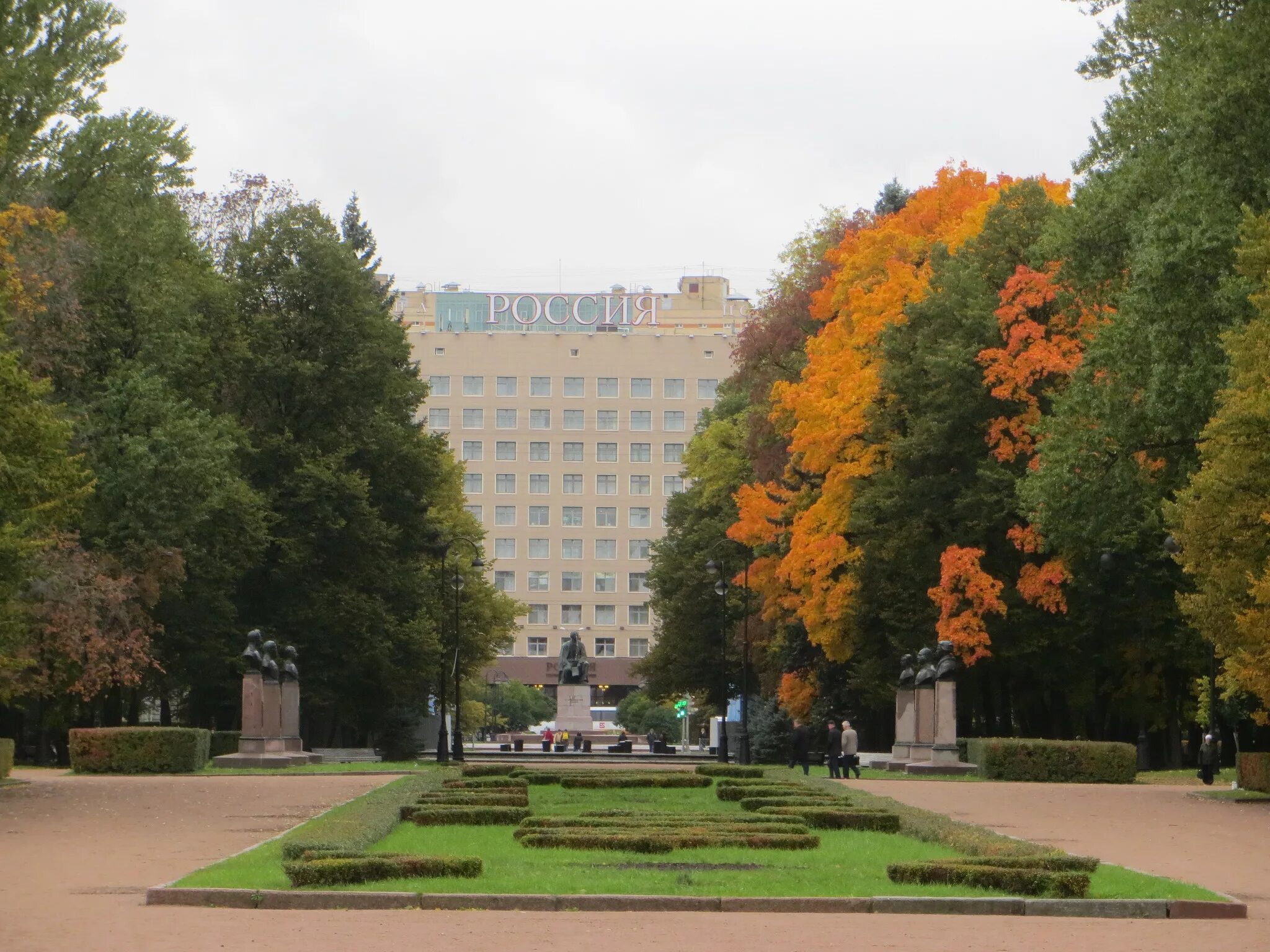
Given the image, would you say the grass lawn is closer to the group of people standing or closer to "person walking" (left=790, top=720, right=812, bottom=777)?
the group of people standing

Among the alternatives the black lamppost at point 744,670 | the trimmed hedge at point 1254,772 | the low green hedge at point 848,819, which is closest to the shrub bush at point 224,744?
the black lamppost at point 744,670

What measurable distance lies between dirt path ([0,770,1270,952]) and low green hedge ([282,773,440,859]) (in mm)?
731

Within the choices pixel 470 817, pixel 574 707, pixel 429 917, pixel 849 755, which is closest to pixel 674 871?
pixel 429 917

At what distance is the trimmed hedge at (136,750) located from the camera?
127 feet

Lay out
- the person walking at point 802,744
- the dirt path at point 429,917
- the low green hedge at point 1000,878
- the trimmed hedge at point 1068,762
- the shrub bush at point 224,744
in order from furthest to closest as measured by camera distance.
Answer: the shrub bush at point 224,744 → the person walking at point 802,744 → the trimmed hedge at point 1068,762 → the low green hedge at point 1000,878 → the dirt path at point 429,917

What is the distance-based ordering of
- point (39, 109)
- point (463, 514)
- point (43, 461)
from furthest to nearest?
point (463, 514) < point (39, 109) < point (43, 461)

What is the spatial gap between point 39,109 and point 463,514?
39774mm

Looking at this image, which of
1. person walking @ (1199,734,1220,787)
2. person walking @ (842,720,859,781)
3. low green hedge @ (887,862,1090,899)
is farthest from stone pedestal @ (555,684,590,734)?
low green hedge @ (887,862,1090,899)

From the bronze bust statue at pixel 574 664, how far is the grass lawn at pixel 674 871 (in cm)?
6491

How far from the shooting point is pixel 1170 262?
28.6 m

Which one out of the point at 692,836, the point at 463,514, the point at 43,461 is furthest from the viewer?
the point at 463,514

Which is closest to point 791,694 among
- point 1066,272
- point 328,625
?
point 328,625

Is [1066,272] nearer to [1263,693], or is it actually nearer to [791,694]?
[1263,693]

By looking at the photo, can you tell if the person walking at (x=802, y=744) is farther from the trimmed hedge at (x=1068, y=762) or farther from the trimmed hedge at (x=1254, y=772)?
the trimmed hedge at (x=1254, y=772)
